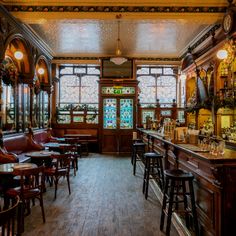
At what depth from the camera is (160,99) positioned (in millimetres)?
11547

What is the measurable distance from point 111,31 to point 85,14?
199cm

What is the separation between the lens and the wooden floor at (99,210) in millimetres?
3426

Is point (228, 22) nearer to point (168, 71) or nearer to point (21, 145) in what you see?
point (21, 145)

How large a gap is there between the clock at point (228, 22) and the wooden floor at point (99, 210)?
3764 millimetres

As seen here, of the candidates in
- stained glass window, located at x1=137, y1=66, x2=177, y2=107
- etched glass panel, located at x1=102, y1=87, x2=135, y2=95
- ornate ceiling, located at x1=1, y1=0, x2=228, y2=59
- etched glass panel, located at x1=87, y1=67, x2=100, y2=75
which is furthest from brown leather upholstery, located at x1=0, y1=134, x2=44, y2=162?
stained glass window, located at x1=137, y1=66, x2=177, y2=107

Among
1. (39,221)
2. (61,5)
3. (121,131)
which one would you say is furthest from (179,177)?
(121,131)

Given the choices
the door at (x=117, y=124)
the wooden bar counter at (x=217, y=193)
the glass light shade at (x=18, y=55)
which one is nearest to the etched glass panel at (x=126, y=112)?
the door at (x=117, y=124)

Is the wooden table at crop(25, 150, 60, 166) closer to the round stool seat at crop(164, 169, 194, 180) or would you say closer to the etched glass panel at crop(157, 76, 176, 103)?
the round stool seat at crop(164, 169, 194, 180)

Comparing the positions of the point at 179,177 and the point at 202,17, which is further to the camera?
the point at 202,17

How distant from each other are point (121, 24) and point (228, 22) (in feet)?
9.23

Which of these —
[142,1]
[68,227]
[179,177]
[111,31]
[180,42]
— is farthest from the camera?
[180,42]

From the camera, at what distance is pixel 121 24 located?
7094mm

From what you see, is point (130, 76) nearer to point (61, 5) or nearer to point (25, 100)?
point (25, 100)

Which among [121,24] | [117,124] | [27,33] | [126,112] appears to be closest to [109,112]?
[117,124]
